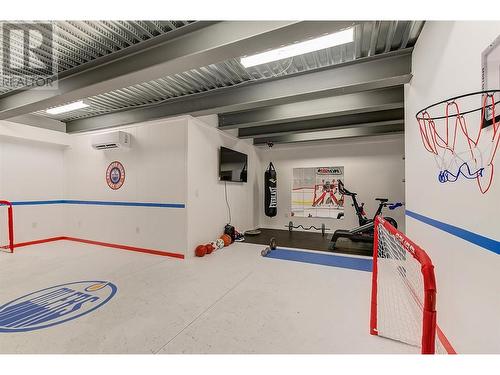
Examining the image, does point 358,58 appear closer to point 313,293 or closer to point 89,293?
point 313,293

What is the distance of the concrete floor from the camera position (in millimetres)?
1827

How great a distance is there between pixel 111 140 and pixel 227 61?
3080 millimetres

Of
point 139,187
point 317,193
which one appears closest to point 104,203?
point 139,187

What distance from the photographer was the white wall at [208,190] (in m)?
4.23

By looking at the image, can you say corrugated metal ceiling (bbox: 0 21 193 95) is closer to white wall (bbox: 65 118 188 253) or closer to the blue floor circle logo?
white wall (bbox: 65 118 188 253)

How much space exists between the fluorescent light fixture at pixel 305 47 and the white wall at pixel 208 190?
2.03m

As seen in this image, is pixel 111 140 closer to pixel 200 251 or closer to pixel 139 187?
pixel 139 187

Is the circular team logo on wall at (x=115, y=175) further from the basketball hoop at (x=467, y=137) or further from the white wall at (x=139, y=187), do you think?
the basketball hoop at (x=467, y=137)

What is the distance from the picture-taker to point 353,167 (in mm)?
6250

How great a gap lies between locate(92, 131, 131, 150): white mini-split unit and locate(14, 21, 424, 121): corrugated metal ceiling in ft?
1.92

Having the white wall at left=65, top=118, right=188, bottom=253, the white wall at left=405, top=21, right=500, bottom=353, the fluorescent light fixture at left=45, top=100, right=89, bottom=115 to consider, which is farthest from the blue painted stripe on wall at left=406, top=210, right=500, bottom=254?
the fluorescent light fixture at left=45, top=100, right=89, bottom=115

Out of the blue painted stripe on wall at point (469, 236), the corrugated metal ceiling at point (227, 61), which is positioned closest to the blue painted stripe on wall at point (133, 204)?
the corrugated metal ceiling at point (227, 61)

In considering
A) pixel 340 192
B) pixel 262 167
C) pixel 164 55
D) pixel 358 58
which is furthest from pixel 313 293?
pixel 262 167

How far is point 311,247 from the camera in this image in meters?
4.84
